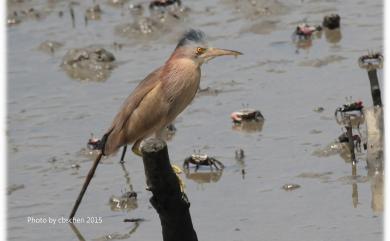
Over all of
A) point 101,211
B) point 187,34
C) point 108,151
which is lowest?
point 101,211

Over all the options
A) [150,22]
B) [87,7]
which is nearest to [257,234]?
[150,22]

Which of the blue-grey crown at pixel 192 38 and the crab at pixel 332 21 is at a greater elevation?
the blue-grey crown at pixel 192 38

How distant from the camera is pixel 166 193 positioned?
7.10m

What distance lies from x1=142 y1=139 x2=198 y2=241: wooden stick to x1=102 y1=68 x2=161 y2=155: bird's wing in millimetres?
1727

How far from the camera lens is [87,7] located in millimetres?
15688

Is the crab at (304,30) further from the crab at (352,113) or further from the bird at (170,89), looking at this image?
the bird at (170,89)

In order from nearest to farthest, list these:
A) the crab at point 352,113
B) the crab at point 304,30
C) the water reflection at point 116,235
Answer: the water reflection at point 116,235 → the crab at point 352,113 → the crab at point 304,30

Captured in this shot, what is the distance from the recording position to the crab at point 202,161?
10438 millimetres

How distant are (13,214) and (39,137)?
1.90 metres

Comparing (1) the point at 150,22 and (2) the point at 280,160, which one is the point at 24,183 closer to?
(2) the point at 280,160

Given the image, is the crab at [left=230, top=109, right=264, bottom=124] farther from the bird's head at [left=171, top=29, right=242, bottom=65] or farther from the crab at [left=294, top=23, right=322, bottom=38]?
the bird's head at [left=171, top=29, right=242, bottom=65]

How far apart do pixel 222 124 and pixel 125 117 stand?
265 centimetres

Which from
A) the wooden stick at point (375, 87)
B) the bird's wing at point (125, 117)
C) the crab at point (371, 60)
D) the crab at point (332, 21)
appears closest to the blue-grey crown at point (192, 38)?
the bird's wing at point (125, 117)

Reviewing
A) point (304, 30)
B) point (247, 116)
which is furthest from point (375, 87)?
point (304, 30)
